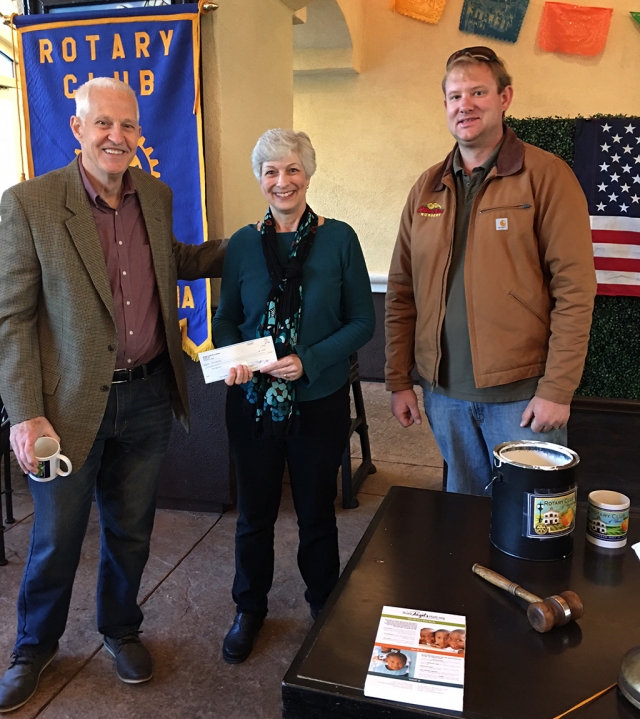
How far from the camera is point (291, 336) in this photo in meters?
1.93

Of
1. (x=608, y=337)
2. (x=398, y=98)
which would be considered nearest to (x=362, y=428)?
(x=608, y=337)

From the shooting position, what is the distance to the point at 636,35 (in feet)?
17.7

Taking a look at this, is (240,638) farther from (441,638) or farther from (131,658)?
(441,638)

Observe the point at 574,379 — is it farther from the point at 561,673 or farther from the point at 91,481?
the point at 91,481

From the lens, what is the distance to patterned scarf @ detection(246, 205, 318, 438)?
1.93 meters

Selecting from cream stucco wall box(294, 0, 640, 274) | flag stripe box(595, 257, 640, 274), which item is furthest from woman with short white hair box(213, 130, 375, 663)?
cream stucco wall box(294, 0, 640, 274)

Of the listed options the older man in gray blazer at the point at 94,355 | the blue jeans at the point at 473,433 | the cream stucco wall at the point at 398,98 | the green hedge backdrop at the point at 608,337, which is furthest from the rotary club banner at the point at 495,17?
the blue jeans at the point at 473,433

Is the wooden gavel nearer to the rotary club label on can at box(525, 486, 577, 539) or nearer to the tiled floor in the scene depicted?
the rotary club label on can at box(525, 486, 577, 539)

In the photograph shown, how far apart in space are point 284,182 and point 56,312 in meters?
0.74

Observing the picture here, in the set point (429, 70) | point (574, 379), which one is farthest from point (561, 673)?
point (429, 70)

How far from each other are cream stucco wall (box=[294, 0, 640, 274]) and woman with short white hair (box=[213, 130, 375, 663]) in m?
3.90

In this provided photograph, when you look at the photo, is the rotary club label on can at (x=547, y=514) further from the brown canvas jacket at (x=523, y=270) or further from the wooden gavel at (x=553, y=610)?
the brown canvas jacket at (x=523, y=270)

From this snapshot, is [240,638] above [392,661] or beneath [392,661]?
beneath

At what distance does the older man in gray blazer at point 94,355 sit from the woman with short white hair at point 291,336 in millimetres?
222
